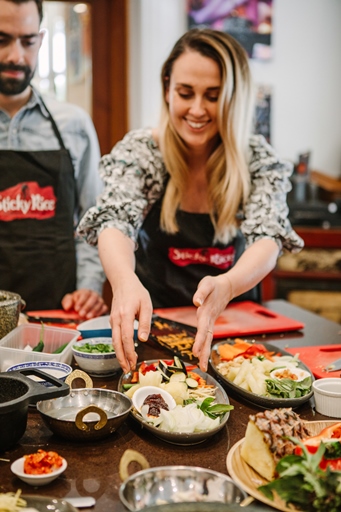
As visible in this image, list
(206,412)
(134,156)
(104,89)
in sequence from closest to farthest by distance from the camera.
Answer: (206,412) → (134,156) → (104,89)

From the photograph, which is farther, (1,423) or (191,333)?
(191,333)

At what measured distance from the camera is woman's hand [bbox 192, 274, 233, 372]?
1589 mm

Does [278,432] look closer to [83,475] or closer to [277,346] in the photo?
[83,475]

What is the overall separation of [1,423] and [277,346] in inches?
42.1

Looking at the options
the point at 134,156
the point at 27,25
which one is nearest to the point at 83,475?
the point at 134,156

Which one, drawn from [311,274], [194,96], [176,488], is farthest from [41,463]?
[311,274]

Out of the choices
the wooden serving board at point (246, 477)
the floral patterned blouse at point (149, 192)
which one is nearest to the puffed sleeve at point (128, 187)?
the floral patterned blouse at point (149, 192)

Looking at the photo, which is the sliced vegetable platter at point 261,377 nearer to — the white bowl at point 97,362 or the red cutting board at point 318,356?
the red cutting board at point 318,356

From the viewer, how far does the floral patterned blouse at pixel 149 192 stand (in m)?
2.20

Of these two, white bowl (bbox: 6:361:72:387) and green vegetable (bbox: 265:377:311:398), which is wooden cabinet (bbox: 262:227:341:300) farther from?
white bowl (bbox: 6:361:72:387)

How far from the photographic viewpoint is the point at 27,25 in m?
2.46

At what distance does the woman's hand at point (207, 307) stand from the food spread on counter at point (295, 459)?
13.3 inches

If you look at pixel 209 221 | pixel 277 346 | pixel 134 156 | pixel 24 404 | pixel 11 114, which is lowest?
pixel 277 346

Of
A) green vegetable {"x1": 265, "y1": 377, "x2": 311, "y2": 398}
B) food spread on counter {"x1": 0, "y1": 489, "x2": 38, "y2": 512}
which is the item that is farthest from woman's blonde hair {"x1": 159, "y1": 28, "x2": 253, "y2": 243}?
food spread on counter {"x1": 0, "y1": 489, "x2": 38, "y2": 512}
